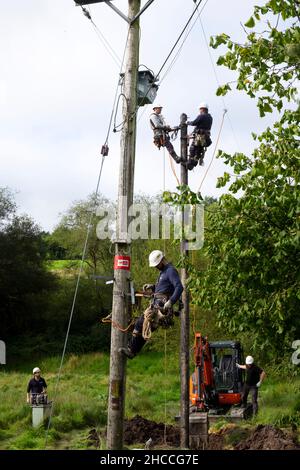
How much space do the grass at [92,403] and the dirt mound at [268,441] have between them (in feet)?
3.28

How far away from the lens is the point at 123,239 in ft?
23.2

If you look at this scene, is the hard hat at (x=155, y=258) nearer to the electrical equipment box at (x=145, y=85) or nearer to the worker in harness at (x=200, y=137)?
the electrical equipment box at (x=145, y=85)

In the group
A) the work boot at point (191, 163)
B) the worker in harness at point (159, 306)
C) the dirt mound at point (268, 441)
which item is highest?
the work boot at point (191, 163)

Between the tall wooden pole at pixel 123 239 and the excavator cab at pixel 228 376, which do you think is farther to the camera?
the excavator cab at pixel 228 376

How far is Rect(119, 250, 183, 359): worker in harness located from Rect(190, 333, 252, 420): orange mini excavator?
8.48 m

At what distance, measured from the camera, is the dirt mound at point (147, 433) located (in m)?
13.5

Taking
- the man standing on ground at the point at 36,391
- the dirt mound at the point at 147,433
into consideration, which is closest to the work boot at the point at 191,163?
the dirt mound at the point at 147,433

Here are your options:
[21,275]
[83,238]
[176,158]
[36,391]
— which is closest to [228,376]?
[36,391]

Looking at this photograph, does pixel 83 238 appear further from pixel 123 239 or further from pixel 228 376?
pixel 123 239

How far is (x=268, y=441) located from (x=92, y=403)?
7020 millimetres

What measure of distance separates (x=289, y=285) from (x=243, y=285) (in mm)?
799

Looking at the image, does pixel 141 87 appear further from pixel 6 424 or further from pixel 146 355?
pixel 146 355

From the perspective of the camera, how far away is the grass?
1369cm

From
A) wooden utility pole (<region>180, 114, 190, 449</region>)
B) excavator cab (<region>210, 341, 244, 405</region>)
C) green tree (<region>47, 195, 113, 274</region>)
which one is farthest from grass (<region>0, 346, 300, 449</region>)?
green tree (<region>47, 195, 113, 274</region>)
